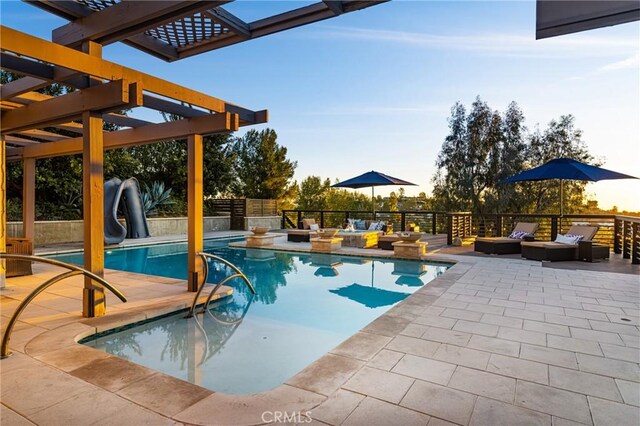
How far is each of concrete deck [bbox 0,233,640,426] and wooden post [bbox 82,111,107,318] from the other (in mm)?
277

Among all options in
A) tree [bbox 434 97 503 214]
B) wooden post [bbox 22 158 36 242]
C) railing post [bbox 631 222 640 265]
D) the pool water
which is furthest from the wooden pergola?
tree [bbox 434 97 503 214]

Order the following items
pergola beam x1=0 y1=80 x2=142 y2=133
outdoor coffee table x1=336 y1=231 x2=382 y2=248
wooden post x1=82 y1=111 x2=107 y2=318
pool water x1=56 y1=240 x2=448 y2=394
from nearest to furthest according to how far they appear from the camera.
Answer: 1. pool water x1=56 y1=240 x2=448 y2=394
2. pergola beam x1=0 y1=80 x2=142 y2=133
3. wooden post x1=82 y1=111 x2=107 y2=318
4. outdoor coffee table x1=336 y1=231 x2=382 y2=248

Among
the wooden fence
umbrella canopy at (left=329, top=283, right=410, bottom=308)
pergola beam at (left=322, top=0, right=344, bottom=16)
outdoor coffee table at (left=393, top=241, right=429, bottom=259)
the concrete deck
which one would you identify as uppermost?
pergola beam at (left=322, top=0, right=344, bottom=16)

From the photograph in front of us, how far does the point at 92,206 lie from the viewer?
13.5ft

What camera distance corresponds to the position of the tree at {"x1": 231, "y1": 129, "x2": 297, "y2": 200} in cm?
2273

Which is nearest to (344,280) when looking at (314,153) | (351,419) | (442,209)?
(351,419)

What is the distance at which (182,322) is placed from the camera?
462 centimetres

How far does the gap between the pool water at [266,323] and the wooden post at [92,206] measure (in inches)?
21.5

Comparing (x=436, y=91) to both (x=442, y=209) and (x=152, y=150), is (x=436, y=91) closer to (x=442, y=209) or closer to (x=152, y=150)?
(x=442, y=209)

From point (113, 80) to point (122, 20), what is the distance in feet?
2.31

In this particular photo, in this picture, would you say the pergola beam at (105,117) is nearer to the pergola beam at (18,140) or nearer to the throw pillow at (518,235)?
the pergola beam at (18,140)

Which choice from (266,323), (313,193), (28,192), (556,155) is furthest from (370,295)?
(313,193)

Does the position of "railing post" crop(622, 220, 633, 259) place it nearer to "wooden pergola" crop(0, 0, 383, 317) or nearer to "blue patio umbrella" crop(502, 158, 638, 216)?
"blue patio umbrella" crop(502, 158, 638, 216)

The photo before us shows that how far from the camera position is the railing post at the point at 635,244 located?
7887 millimetres
